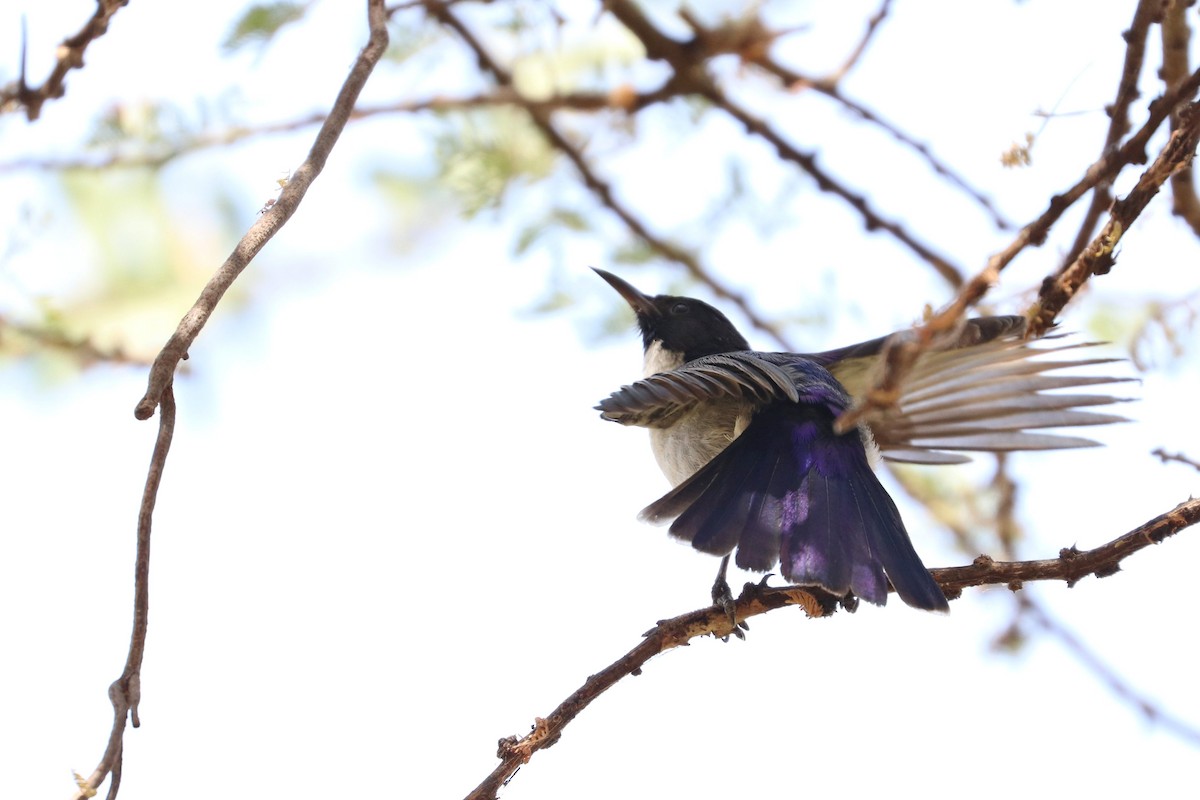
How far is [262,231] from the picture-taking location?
89.8 inches

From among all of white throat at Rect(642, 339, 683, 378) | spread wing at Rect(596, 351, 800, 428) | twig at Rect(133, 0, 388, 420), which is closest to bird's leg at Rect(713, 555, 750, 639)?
spread wing at Rect(596, 351, 800, 428)

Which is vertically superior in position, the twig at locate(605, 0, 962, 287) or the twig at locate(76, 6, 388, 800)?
the twig at locate(605, 0, 962, 287)

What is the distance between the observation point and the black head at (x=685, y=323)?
519cm

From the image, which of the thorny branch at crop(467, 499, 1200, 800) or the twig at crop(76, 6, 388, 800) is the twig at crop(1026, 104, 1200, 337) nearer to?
the thorny branch at crop(467, 499, 1200, 800)

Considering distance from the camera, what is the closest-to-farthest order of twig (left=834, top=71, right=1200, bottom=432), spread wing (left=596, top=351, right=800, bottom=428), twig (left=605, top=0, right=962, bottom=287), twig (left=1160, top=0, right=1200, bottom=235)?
1. twig (left=834, top=71, right=1200, bottom=432)
2. twig (left=1160, top=0, right=1200, bottom=235)
3. spread wing (left=596, top=351, right=800, bottom=428)
4. twig (left=605, top=0, right=962, bottom=287)

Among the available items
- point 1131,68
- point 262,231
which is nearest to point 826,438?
point 1131,68

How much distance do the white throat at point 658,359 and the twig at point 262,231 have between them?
2.62m

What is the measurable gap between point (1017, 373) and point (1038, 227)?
186 centimetres

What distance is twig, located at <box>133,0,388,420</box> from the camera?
2135mm

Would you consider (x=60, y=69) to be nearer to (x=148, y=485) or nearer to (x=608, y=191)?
(x=148, y=485)

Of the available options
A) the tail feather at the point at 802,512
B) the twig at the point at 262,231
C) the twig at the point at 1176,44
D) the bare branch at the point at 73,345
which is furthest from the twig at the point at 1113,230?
the bare branch at the point at 73,345

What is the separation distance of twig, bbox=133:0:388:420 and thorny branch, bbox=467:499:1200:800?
936 mm

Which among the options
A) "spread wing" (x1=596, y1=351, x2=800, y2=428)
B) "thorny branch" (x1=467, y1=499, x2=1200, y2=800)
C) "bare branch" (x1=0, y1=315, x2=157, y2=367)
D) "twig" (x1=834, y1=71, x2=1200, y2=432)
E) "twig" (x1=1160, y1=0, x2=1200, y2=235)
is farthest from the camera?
"bare branch" (x1=0, y1=315, x2=157, y2=367)

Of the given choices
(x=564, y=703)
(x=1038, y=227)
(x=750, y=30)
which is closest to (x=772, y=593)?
(x=564, y=703)
